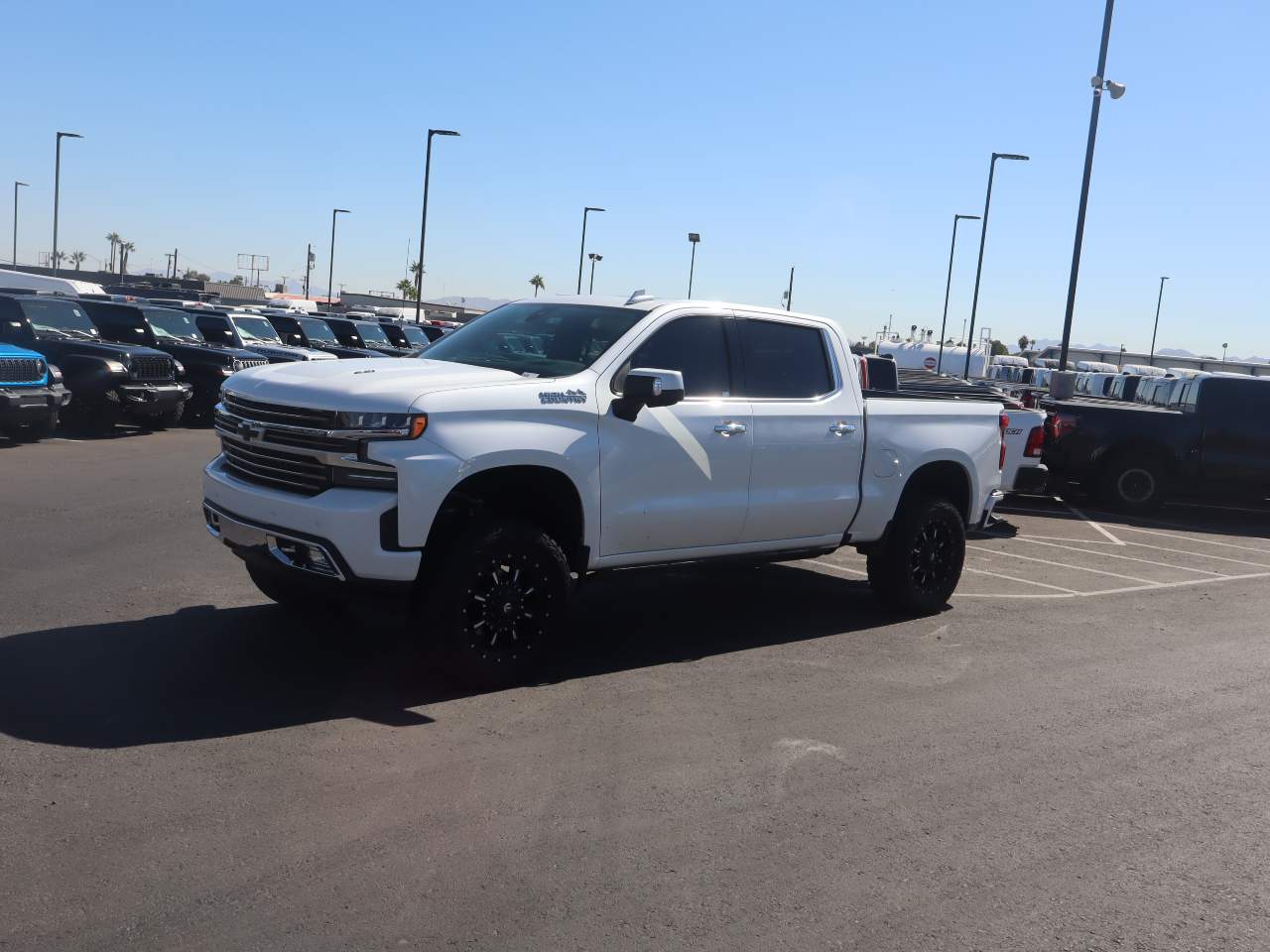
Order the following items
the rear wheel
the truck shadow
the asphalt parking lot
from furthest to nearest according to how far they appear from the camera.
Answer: the rear wheel
the truck shadow
the asphalt parking lot

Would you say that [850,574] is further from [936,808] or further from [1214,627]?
[936,808]

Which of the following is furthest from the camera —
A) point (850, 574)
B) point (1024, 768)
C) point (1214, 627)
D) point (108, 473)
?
point (108, 473)

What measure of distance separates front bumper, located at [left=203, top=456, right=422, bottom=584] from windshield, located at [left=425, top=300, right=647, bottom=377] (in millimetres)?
1331

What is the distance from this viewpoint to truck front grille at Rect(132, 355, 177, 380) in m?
17.3

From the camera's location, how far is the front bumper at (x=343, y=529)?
18.8 feet

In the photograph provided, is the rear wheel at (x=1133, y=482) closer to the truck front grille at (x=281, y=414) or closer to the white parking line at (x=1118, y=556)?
the white parking line at (x=1118, y=556)

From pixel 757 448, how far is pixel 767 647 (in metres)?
1.31

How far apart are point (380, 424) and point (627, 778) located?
6.71 ft

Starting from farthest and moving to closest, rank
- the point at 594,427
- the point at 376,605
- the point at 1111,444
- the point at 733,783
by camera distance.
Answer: the point at 1111,444 < the point at 594,427 < the point at 376,605 < the point at 733,783

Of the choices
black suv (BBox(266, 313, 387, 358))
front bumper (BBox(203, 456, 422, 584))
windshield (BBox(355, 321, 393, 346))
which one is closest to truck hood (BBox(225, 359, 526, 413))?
front bumper (BBox(203, 456, 422, 584))

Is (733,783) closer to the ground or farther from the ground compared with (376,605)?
closer to the ground

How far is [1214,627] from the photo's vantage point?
9.22 meters

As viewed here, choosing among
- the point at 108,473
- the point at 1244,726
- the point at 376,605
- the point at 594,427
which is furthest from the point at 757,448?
the point at 108,473

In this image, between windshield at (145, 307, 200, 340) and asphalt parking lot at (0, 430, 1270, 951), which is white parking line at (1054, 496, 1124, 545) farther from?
windshield at (145, 307, 200, 340)
